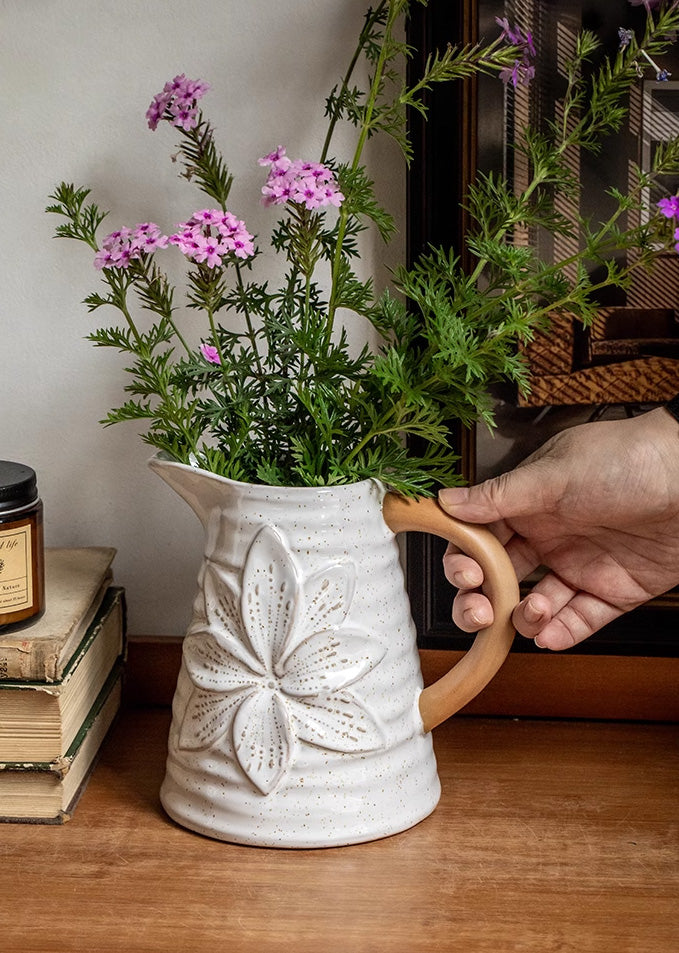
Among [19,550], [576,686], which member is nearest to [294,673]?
[19,550]

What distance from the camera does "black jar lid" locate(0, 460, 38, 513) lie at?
2.53 feet

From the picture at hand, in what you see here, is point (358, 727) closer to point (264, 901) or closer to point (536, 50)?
point (264, 901)

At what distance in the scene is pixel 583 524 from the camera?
0.85 m

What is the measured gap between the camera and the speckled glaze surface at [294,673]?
28.7 inches

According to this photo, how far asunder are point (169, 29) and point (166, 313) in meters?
0.29

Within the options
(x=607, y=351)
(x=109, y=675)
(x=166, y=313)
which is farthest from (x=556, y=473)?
(x=109, y=675)

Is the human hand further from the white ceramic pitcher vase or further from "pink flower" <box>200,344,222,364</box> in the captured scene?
"pink flower" <box>200,344,222,364</box>

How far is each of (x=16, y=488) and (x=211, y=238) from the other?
0.75 feet

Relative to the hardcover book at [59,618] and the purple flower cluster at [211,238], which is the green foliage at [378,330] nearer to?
the purple flower cluster at [211,238]

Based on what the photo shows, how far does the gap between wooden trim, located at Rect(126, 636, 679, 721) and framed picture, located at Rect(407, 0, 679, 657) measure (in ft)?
0.17

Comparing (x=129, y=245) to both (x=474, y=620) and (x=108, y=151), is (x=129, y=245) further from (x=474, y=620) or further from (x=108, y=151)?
(x=474, y=620)

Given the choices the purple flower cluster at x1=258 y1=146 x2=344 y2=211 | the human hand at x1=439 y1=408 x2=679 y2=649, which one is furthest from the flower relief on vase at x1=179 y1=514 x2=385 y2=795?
the purple flower cluster at x1=258 y1=146 x2=344 y2=211

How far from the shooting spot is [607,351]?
35.0 inches

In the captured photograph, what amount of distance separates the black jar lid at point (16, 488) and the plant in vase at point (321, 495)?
0.32ft
